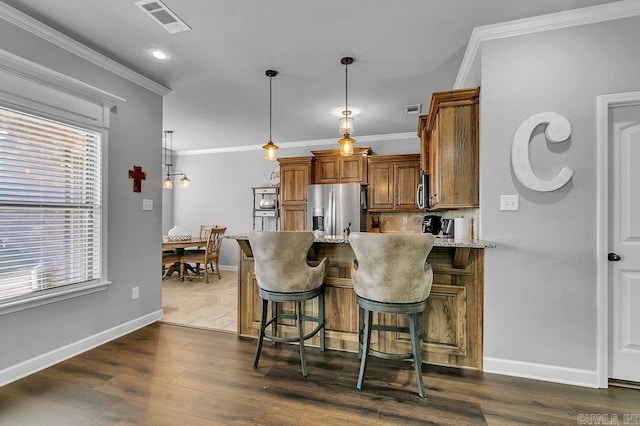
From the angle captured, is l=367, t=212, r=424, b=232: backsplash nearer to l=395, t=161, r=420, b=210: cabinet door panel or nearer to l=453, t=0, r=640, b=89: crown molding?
l=395, t=161, r=420, b=210: cabinet door panel

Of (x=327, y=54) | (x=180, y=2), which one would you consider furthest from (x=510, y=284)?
(x=180, y=2)

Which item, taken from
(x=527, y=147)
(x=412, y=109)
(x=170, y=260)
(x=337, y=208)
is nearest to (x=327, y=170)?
(x=337, y=208)

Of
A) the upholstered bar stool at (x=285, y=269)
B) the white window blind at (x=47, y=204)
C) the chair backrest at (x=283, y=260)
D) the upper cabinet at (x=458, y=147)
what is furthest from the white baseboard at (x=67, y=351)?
the upper cabinet at (x=458, y=147)

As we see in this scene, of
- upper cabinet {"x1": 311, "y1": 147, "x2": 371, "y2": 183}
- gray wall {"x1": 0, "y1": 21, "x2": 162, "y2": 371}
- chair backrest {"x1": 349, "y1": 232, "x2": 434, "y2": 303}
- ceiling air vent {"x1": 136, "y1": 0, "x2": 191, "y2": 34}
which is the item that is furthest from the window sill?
upper cabinet {"x1": 311, "y1": 147, "x2": 371, "y2": 183}

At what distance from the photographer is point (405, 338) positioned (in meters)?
2.41

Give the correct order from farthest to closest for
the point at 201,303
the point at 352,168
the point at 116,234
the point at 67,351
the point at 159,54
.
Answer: the point at 352,168 < the point at 201,303 < the point at 116,234 < the point at 159,54 < the point at 67,351

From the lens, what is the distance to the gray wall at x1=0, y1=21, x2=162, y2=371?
2.21m

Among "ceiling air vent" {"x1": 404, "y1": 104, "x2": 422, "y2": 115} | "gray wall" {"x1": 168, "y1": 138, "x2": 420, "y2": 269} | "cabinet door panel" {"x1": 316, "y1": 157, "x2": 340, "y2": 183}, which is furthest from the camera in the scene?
"gray wall" {"x1": 168, "y1": 138, "x2": 420, "y2": 269}

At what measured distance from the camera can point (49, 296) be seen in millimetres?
2334

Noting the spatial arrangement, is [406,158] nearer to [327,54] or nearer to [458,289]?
[327,54]

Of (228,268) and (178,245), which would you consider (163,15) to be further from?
(228,268)

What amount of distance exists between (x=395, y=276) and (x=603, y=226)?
150cm

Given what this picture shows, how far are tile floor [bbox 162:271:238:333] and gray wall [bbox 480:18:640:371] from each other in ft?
8.14

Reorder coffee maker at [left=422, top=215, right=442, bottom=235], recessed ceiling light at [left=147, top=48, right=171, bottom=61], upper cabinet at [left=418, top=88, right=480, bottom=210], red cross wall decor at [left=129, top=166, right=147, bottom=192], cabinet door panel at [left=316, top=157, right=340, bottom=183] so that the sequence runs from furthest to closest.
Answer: cabinet door panel at [left=316, top=157, right=340, bottom=183], coffee maker at [left=422, top=215, right=442, bottom=235], red cross wall decor at [left=129, top=166, right=147, bottom=192], recessed ceiling light at [left=147, top=48, right=171, bottom=61], upper cabinet at [left=418, top=88, right=480, bottom=210]
